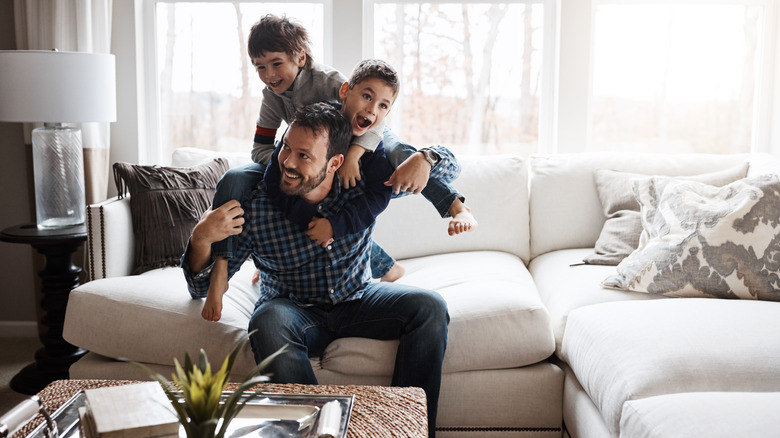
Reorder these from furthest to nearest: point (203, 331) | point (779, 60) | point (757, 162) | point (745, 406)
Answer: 1. point (779, 60)
2. point (757, 162)
3. point (203, 331)
4. point (745, 406)

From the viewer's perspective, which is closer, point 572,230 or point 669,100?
point 572,230

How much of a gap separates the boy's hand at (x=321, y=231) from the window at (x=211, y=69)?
60.1 inches

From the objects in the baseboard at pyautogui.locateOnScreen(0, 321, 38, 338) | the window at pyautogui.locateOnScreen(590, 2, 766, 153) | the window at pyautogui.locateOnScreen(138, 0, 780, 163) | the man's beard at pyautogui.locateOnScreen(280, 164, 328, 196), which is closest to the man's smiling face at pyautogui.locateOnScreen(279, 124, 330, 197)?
the man's beard at pyautogui.locateOnScreen(280, 164, 328, 196)

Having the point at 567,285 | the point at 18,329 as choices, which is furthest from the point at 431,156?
the point at 18,329

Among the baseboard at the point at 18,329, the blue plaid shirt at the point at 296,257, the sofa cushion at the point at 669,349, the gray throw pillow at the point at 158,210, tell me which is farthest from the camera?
the baseboard at the point at 18,329

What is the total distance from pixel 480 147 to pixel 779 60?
137 cm

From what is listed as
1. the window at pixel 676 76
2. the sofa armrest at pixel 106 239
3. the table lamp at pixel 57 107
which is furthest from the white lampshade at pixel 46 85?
the window at pixel 676 76

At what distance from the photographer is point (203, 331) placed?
2.02 metres

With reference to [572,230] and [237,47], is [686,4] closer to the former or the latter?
[572,230]

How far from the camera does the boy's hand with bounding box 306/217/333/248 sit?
193 centimetres

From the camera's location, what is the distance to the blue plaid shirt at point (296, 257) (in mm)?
1980

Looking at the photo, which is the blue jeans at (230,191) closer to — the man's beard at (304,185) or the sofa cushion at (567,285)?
the man's beard at (304,185)

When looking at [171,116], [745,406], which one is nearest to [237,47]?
[171,116]

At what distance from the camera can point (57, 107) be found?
2680 millimetres
